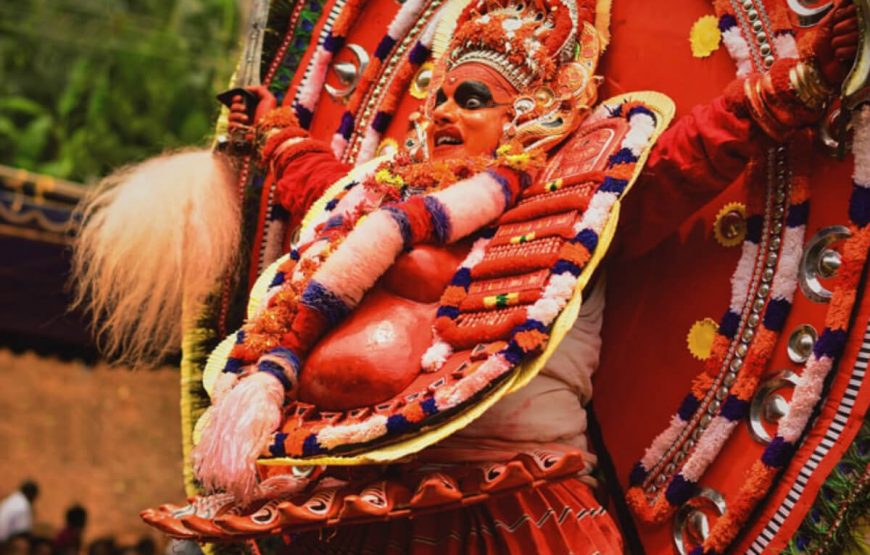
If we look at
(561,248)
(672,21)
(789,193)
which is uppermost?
(672,21)

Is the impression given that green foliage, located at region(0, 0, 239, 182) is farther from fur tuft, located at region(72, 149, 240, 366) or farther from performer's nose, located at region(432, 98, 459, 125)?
performer's nose, located at region(432, 98, 459, 125)

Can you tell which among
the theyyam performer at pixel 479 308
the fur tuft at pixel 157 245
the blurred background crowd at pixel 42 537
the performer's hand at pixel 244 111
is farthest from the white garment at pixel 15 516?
the theyyam performer at pixel 479 308

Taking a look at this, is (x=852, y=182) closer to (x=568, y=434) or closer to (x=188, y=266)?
(x=568, y=434)

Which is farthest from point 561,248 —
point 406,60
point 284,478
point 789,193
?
point 406,60

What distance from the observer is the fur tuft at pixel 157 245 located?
128 inches

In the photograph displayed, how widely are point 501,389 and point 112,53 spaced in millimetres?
9971

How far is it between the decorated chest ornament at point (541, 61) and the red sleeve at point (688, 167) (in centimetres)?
26

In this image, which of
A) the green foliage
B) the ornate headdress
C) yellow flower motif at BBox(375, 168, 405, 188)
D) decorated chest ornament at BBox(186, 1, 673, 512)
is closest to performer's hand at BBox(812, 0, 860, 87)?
decorated chest ornament at BBox(186, 1, 673, 512)

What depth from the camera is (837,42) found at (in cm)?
219

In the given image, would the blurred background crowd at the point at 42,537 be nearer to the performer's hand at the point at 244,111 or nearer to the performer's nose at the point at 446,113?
the performer's hand at the point at 244,111

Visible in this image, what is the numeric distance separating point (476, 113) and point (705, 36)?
23.3 inches

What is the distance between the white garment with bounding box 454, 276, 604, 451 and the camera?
2477 mm

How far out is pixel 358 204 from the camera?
2.78 meters

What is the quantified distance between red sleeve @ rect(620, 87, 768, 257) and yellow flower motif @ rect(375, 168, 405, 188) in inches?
21.7
